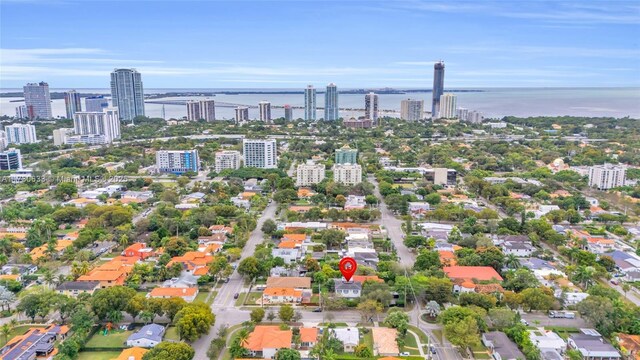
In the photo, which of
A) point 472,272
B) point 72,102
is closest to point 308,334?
point 472,272

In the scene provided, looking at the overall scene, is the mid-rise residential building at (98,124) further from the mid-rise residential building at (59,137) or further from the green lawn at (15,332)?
the green lawn at (15,332)

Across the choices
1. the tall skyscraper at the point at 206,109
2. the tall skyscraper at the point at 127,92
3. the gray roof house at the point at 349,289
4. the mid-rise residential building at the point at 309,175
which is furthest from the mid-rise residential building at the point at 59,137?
the gray roof house at the point at 349,289

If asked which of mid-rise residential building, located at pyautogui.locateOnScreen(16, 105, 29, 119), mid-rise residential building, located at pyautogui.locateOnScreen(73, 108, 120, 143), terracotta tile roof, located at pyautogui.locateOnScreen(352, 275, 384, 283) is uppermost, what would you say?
mid-rise residential building, located at pyautogui.locateOnScreen(16, 105, 29, 119)

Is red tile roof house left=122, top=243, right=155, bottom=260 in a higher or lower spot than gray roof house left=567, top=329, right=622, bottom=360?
higher

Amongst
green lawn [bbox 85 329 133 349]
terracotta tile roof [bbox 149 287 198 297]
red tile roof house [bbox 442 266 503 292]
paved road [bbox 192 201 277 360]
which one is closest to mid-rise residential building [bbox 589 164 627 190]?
red tile roof house [bbox 442 266 503 292]

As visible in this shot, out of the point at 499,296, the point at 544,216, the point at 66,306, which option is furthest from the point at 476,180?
the point at 66,306

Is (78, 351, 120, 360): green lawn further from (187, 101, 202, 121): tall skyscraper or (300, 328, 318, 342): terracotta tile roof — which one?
(187, 101, 202, 121): tall skyscraper
